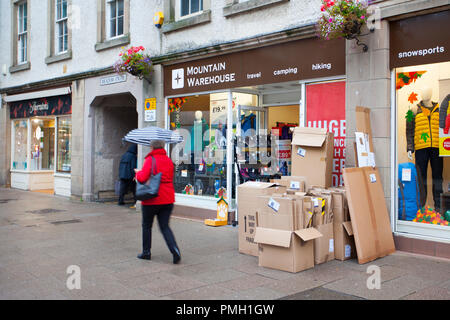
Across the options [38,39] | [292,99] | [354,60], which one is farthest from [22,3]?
[354,60]

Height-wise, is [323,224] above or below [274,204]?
below

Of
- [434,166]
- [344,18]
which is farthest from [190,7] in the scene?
[434,166]

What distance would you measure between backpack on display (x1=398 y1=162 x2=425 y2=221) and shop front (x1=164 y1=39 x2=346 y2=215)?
3.45 ft

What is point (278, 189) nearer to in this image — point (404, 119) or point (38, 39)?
point (404, 119)

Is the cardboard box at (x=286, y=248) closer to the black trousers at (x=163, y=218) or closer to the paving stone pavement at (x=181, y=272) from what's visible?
the paving stone pavement at (x=181, y=272)

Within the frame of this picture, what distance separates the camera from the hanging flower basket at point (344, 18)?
706cm

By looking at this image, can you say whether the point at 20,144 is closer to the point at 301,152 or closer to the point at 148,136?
the point at 148,136

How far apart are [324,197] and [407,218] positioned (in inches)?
72.8

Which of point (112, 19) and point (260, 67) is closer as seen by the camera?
point (260, 67)

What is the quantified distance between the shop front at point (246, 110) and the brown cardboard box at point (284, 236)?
7.76 feet

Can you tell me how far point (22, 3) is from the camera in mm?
17797

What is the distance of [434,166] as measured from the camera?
734 centimetres

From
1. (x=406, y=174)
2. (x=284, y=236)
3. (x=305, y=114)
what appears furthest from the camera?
(x=305, y=114)

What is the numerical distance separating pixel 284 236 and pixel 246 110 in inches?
187
